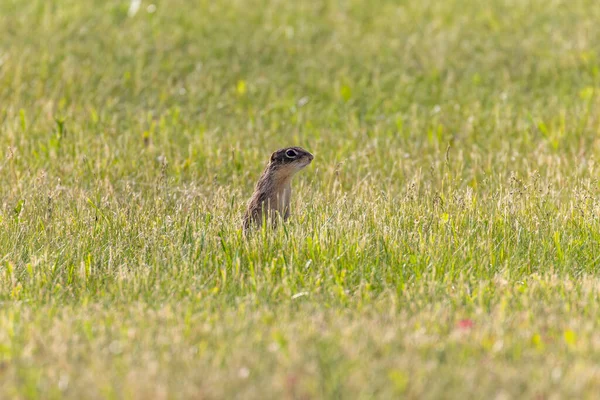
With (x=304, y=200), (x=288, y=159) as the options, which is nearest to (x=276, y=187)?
(x=288, y=159)

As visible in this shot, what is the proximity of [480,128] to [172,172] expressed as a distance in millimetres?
3779

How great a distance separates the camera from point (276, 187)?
27.0ft

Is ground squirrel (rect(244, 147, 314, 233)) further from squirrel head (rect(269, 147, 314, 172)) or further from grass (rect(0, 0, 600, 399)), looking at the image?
grass (rect(0, 0, 600, 399))

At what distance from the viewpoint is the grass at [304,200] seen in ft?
17.1

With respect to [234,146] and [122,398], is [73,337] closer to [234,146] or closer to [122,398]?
[122,398]

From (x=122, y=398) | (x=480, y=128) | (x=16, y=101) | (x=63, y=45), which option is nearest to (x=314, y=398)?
(x=122, y=398)

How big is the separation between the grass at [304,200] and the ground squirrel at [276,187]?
15 centimetres

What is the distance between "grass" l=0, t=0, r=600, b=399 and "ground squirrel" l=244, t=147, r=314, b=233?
0.51ft

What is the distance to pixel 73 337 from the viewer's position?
5496mm

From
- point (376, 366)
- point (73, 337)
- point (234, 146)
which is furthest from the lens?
point (234, 146)

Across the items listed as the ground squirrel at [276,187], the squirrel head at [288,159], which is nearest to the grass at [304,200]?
the ground squirrel at [276,187]

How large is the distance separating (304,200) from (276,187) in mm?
734

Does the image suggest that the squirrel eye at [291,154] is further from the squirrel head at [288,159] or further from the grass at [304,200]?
the grass at [304,200]

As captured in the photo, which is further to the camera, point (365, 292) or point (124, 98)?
point (124, 98)
